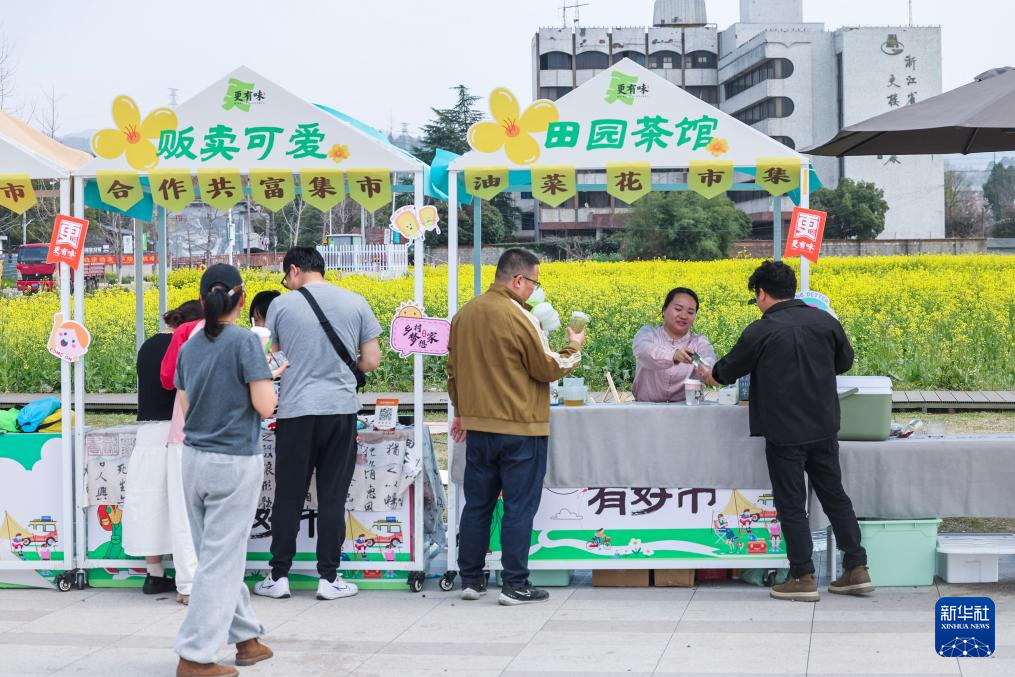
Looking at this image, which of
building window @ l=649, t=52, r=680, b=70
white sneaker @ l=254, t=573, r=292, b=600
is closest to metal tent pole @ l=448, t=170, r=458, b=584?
white sneaker @ l=254, t=573, r=292, b=600

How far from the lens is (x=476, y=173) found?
6125 mm

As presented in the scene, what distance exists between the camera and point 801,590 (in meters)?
5.61

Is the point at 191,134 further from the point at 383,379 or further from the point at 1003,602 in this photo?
the point at 383,379

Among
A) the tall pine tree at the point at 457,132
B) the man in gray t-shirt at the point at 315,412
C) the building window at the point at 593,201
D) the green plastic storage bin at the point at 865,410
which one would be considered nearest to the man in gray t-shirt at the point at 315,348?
the man in gray t-shirt at the point at 315,412

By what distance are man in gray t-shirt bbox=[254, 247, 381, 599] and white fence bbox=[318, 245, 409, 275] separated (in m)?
19.6

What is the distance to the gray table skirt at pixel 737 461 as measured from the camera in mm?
5910

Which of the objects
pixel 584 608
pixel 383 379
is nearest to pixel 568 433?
pixel 584 608

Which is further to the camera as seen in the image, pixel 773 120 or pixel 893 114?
pixel 773 120

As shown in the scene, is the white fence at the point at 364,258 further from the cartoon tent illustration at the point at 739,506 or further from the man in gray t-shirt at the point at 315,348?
the cartoon tent illustration at the point at 739,506

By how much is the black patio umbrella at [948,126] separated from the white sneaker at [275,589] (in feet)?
13.3

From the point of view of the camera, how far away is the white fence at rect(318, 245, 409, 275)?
86.0 ft

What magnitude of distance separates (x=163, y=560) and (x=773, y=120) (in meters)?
65.6

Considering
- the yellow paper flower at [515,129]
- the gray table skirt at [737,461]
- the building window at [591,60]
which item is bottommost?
the gray table skirt at [737,461]

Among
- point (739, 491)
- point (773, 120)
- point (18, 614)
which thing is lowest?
point (18, 614)
